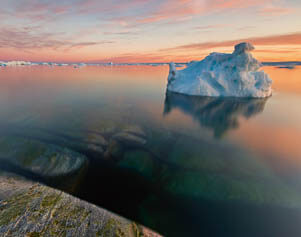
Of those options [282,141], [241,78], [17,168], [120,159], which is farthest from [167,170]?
[241,78]

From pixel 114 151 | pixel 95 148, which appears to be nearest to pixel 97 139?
pixel 95 148

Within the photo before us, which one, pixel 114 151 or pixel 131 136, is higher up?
pixel 131 136

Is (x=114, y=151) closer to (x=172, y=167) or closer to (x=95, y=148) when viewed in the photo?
(x=95, y=148)

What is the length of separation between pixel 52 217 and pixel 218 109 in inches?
1092

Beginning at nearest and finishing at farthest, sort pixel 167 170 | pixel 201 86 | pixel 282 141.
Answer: pixel 167 170
pixel 282 141
pixel 201 86

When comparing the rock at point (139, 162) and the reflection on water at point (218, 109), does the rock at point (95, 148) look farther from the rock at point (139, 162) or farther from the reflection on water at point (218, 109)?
the reflection on water at point (218, 109)

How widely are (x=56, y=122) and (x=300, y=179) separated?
76.3ft

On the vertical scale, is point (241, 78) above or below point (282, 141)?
above

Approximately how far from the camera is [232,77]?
33.0 m

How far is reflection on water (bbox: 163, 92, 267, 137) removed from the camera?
20.2 m

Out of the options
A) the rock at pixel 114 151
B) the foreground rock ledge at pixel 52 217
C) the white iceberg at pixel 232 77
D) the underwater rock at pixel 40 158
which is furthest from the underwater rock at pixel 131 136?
the white iceberg at pixel 232 77

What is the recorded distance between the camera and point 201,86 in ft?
114

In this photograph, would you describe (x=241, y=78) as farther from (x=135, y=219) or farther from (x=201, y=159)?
(x=135, y=219)

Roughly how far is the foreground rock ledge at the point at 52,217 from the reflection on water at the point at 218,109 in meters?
14.3
